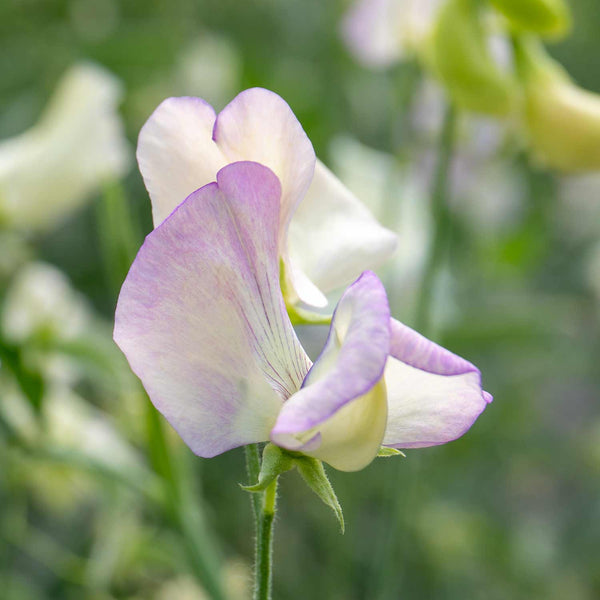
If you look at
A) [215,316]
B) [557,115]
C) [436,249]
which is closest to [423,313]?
[436,249]

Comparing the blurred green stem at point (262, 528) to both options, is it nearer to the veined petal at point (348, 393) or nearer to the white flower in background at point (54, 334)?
the veined petal at point (348, 393)

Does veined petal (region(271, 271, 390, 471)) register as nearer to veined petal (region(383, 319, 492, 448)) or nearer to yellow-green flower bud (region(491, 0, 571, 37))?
veined petal (region(383, 319, 492, 448))

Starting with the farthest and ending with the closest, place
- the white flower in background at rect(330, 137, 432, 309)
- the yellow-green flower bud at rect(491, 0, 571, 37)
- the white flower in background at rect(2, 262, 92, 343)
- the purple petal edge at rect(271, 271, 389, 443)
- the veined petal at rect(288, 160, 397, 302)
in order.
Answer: the white flower in background at rect(330, 137, 432, 309) → the white flower in background at rect(2, 262, 92, 343) → the yellow-green flower bud at rect(491, 0, 571, 37) → the veined petal at rect(288, 160, 397, 302) → the purple petal edge at rect(271, 271, 389, 443)

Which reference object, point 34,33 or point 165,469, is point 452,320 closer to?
point 165,469

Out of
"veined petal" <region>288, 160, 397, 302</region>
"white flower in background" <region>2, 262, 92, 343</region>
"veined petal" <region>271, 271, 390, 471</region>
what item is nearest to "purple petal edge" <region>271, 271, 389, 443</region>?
"veined petal" <region>271, 271, 390, 471</region>

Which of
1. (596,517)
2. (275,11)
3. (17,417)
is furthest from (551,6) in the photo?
(275,11)

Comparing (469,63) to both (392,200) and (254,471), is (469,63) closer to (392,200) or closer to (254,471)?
(392,200)
